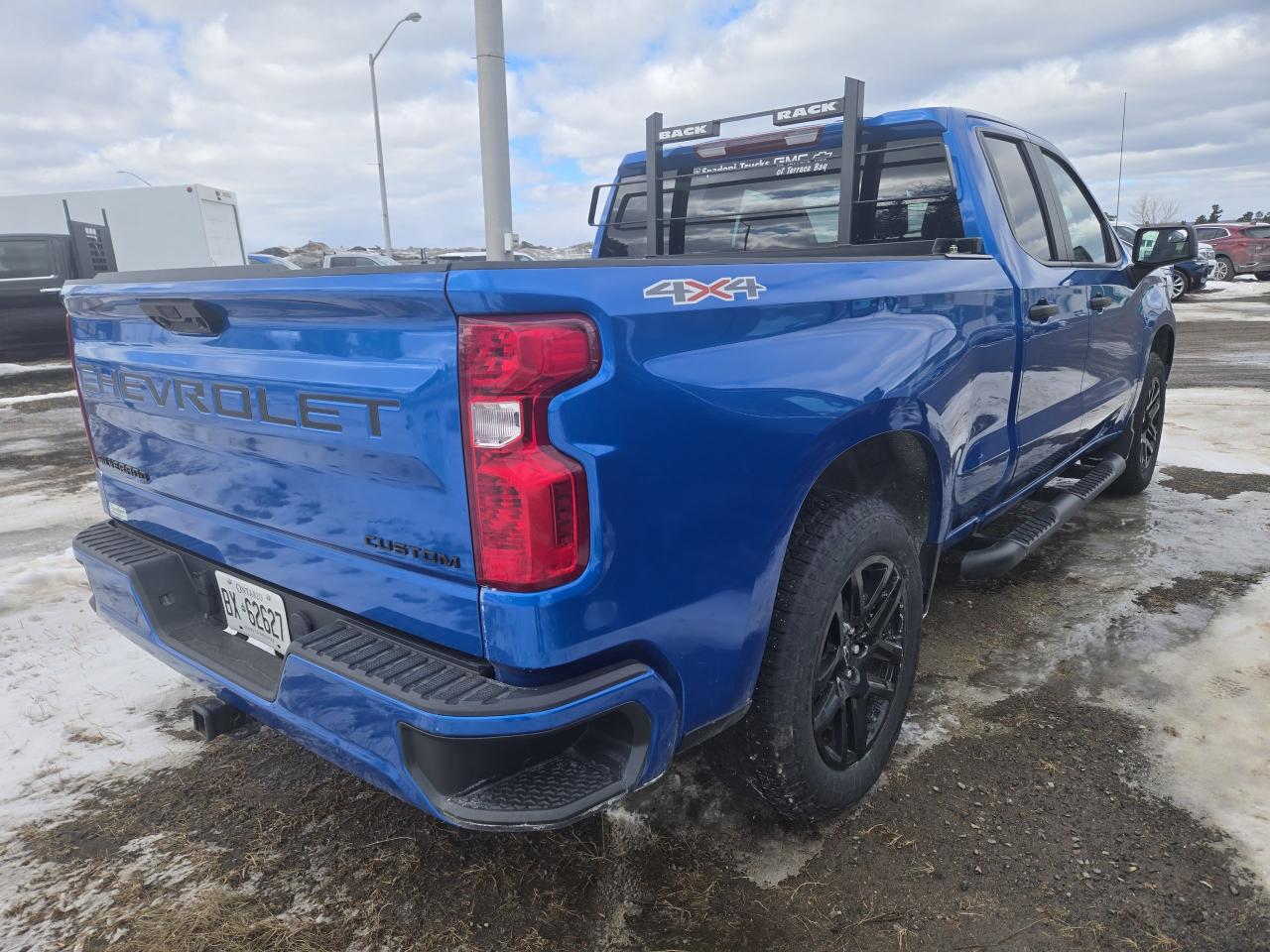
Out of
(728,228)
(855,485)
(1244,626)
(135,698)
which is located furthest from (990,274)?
(135,698)

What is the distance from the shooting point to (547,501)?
1.54 m

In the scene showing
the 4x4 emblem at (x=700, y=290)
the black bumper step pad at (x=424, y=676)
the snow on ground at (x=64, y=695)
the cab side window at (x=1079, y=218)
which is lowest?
the snow on ground at (x=64, y=695)

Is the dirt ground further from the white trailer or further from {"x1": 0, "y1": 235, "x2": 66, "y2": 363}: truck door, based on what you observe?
the white trailer

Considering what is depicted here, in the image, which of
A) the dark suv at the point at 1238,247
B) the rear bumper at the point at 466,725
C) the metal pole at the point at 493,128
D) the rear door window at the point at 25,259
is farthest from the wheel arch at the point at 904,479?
the dark suv at the point at 1238,247

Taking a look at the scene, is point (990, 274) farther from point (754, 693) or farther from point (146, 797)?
point (146, 797)

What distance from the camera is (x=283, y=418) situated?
1.86 meters

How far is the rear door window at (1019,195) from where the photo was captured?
11.0ft

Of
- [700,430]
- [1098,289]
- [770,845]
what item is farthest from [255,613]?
[1098,289]

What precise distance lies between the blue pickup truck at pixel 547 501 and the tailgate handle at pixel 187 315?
0.4 inches

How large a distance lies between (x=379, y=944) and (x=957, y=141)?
3166mm

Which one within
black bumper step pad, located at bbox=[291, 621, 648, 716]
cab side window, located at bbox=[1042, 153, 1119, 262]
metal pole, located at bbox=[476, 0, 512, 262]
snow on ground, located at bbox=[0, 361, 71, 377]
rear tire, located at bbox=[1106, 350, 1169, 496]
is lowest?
snow on ground, located at bbox=[0, 361, 71, 377]

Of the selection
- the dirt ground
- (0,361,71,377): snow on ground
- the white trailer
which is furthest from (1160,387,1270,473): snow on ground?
the white trailer

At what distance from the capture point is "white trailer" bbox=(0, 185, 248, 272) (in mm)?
19188

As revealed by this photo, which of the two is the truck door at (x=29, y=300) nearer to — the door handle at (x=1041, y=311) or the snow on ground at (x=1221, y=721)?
the door handle at (x=1041, y=311)
